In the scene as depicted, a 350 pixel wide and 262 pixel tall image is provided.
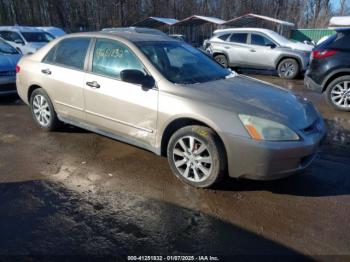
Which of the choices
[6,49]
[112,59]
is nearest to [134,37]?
[112,59]

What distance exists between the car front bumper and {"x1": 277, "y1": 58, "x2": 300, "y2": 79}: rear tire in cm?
906

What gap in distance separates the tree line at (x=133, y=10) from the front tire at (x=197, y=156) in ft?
92.1

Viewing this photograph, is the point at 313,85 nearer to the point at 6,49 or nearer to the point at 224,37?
the point at 224,37

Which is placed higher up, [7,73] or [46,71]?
[46,71]

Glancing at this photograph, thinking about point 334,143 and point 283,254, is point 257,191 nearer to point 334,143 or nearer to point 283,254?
point 283,254

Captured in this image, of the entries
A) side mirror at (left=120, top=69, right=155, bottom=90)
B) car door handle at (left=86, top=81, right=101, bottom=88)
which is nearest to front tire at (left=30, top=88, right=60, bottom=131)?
car door handle at (left=86, top=81, right=101, bottom=88)

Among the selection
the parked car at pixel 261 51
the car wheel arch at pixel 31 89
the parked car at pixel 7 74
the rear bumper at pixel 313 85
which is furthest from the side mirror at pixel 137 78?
the parked car at pixel 261 51

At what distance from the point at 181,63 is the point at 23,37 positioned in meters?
10.8

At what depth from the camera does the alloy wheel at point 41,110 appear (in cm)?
520

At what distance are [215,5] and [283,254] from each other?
42899 millimetres

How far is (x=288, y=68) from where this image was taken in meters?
11.9

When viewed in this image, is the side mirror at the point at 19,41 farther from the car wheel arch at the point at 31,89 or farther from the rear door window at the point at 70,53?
the rear door window at the point at 70,53

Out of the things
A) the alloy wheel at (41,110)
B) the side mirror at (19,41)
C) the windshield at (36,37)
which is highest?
the windshield at (36,37)

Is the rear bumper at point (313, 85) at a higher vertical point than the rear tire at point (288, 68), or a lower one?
higher
